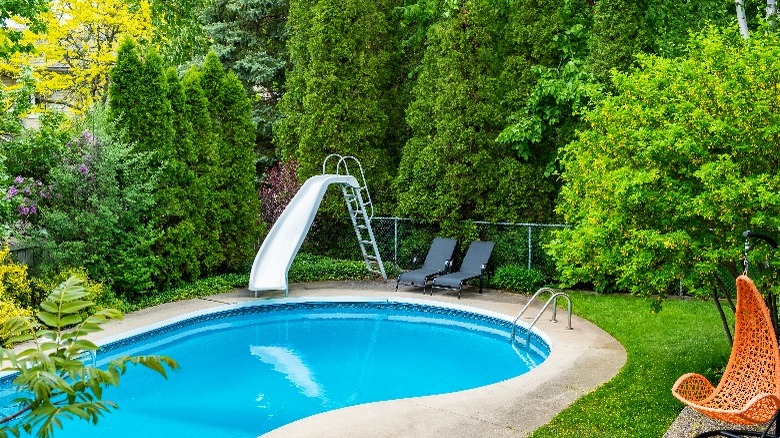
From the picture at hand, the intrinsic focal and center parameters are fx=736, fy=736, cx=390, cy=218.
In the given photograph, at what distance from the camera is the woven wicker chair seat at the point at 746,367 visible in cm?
546

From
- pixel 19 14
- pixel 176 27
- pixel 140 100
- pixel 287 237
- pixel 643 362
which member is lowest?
pixel 643 362

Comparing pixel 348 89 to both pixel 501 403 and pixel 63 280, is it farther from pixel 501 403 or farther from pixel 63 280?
pixel 501 403

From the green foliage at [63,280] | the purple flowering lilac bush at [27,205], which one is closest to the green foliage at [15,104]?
the purple flowering lilac bush at [27,205]

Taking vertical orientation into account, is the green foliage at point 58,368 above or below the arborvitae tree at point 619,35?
below

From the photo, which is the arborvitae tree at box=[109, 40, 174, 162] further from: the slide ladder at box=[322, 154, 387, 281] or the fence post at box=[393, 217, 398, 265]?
the fence post at box=[393, 217, 398, 265]

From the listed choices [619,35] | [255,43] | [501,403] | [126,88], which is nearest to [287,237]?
[126,88]

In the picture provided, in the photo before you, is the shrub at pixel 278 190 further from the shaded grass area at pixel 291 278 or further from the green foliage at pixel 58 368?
the green foliage at pixel 58 368

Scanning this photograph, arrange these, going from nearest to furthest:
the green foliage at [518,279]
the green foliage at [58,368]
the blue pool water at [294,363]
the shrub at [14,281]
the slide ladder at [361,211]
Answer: the green foliage at [58,368] < the blue pool water at [294,363] < the shrub at [14,281] < the green foliage at [518,279] < the slide ladder at [361,211]

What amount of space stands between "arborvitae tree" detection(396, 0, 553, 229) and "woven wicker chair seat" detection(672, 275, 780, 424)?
9591mm

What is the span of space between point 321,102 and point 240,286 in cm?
465

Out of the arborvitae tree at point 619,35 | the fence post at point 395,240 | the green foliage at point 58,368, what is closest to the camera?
the green foliage at point 58,368

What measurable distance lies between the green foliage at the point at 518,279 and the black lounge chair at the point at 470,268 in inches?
14.4

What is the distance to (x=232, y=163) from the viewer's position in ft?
50.7

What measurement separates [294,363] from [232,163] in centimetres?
612
